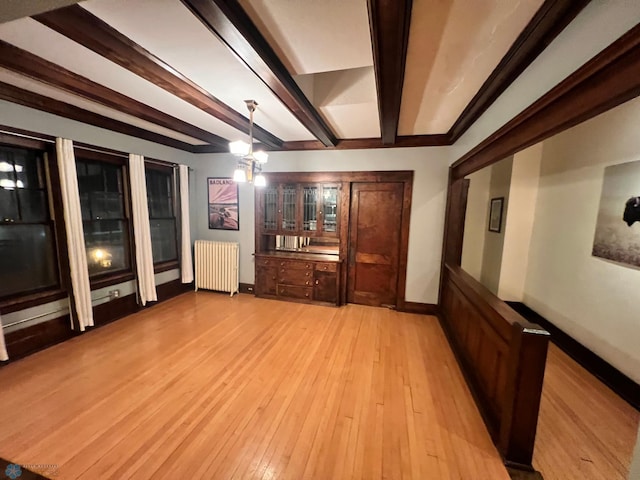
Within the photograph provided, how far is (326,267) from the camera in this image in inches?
160

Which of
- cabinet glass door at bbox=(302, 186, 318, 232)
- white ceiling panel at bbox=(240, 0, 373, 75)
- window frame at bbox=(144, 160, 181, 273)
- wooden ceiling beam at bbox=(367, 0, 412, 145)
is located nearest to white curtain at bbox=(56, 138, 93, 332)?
window frame at bbox=(144, 160, 181, 273)


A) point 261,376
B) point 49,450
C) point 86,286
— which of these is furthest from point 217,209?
point 49,450

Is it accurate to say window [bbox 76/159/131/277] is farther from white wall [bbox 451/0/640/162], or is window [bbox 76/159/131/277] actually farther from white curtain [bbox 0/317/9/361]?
white wall [bbox 451/0/640/162]

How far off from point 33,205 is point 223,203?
7.77ft

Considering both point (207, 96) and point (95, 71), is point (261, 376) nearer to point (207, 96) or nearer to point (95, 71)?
point (207, 96)

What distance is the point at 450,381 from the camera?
93.7 inches

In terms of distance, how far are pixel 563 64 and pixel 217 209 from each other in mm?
4684

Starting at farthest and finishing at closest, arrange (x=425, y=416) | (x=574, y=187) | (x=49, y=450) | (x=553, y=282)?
1. (x=553, y=282)
2. (x=574, y=187)
3. (x=425, y=416)
4. (x=49, y=450)

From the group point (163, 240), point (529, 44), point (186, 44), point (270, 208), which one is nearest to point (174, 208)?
point (163, 240)

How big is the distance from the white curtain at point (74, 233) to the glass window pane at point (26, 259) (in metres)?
0.21

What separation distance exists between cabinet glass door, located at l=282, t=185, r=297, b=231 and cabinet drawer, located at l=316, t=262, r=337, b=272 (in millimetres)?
793

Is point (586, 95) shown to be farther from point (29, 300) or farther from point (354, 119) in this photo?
point (29, 300)

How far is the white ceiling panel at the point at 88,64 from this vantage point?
152cm

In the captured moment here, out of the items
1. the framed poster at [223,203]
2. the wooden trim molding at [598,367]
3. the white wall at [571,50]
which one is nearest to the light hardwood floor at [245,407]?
the wooden trim molding at [598,367]
